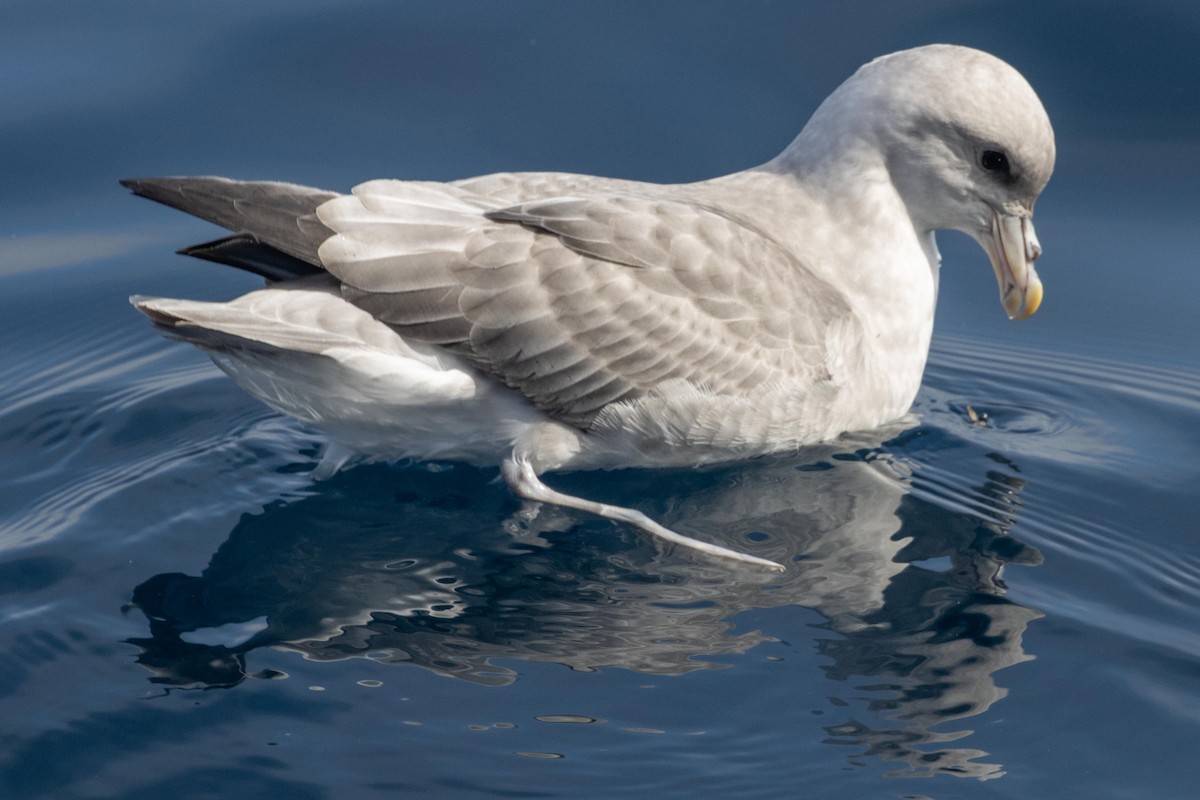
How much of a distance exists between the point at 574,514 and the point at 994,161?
1851mm

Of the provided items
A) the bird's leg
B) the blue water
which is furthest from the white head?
the bird's leg

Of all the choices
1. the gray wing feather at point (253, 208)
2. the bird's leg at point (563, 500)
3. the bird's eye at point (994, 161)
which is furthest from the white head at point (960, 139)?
the gray wing feather at point (253, 208)

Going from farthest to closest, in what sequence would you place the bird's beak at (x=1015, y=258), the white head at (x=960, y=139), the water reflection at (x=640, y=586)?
the bird's beak at (x=1015, y=258) → the white head at (x=960, y=139) → the water reflection at (x=640, y=586)

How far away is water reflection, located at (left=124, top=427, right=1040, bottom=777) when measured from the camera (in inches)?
169

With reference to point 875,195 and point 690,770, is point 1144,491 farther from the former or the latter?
point 690,770

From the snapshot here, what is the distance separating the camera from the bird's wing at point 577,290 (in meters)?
4.80

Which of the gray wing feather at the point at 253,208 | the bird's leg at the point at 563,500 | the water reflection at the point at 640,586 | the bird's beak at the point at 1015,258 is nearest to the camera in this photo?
the water reflection at the point at 640,586

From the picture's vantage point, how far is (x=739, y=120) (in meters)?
7.50

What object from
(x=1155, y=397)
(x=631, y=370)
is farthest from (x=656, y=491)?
(x=1155, y=397)

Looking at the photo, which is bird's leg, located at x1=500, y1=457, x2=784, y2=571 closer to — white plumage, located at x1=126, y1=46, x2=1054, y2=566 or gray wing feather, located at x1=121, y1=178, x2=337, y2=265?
white plumage, located at x1=126, y1=46, x2=1054, y2=566

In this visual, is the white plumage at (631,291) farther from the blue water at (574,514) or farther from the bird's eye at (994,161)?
the blue water at (574,514)

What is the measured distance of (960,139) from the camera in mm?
5320

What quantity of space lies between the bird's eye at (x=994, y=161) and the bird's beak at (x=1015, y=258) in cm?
18

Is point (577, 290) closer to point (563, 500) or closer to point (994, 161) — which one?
point (563, 500)
